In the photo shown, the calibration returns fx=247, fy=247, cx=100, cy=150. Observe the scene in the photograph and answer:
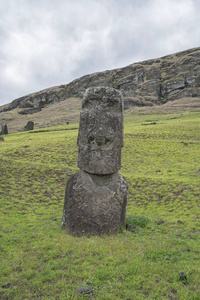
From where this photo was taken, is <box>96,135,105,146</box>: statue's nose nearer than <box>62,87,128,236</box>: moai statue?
No

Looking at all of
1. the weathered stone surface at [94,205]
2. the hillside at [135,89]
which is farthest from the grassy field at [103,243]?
the hillside at [135,89]

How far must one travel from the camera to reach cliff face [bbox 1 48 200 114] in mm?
96438

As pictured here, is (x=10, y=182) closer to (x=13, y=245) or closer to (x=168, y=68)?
(x=13, y=245)

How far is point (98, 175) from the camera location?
27.3ft

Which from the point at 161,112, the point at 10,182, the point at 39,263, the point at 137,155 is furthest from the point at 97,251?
the point at 161,112

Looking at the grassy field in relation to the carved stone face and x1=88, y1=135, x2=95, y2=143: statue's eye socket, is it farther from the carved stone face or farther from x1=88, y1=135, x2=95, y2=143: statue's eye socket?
x1=88, y1=135, x2=95, y2=143: statue's eye socket

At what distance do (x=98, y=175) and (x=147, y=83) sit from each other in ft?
359

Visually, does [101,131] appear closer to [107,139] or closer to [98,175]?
[107,139]

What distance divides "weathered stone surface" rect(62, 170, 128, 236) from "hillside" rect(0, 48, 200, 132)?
63614mm

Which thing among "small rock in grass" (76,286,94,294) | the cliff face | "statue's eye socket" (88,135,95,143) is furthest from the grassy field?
the cliff face

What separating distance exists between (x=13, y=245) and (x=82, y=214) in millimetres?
2192

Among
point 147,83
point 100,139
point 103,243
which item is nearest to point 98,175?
point 100,139

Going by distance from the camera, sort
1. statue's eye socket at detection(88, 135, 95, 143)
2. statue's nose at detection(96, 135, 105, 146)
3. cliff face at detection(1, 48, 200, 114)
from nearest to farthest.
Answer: statue's nose at detection(96, 135, 105, 146) < statue's eye socket at detection(88, 135, 95, 143) < cliff face at detection(1, 48, 200, 114)

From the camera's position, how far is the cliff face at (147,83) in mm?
96438
